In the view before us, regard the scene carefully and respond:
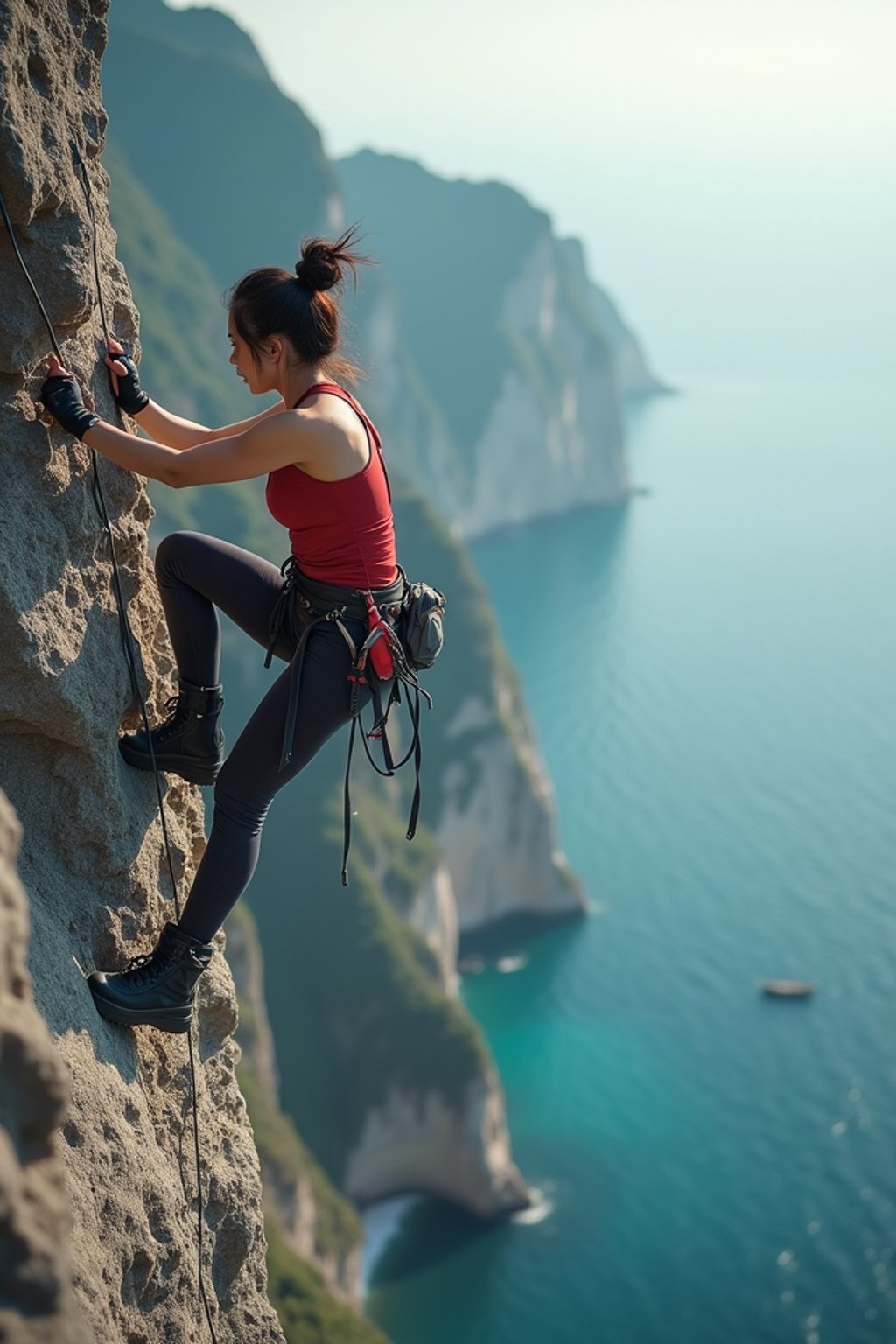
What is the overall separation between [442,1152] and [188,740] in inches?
1811

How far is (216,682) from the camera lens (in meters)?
6.86

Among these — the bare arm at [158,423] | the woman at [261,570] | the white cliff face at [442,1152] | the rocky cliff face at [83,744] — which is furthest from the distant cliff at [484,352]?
the woman at [261,570]

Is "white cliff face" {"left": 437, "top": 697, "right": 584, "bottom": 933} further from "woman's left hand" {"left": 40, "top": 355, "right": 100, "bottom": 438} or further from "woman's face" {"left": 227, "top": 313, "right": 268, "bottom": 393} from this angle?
"woman's left hand" {"left": 40, "top": 355, "right": 100, "bottom": 438}

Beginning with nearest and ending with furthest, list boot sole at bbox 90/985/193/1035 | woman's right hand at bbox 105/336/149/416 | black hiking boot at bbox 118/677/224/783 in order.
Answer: boot sole at bbox 90/985/193/1035 < woman's right hand at bbox 105/336/149/416 < black hiking boot at bbox 118/677/224/783

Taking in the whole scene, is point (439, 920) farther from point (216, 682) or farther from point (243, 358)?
point (243, 358)

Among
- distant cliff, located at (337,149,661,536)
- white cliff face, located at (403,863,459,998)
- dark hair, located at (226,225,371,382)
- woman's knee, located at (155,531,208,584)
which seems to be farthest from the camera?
distant cliff, located at (337,149,661,536)

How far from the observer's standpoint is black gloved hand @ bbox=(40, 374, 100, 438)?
6.07 metres

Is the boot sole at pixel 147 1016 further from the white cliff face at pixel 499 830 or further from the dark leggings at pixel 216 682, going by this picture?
the white cliff face at pixel 499 830

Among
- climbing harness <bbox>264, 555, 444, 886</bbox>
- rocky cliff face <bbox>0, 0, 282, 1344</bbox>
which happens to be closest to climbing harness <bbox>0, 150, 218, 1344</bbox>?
rocky cliff face <bbox>0, 0, 282, 1344</bbox>

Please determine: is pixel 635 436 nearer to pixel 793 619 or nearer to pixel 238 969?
pixel 793 619

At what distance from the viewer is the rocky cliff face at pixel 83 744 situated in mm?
5902

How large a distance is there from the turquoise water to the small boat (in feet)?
1.64

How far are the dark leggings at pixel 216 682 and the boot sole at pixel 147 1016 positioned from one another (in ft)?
1.28

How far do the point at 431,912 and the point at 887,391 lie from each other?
528ft
